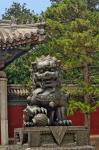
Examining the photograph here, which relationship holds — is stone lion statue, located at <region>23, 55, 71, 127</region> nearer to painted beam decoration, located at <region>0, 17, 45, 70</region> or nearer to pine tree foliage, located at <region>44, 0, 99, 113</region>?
pine tree foliage, located at <region>44, 0, 99, 113</region>

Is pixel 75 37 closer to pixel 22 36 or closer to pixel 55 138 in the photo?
pixel 22 36

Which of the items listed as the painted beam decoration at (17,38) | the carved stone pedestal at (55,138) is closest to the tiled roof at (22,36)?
the painted beam decoration at (17,38)

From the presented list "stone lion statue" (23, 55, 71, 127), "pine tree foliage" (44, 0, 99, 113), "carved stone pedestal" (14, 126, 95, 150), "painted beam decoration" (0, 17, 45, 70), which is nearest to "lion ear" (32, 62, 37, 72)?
"stone lion statue" (23, 55, 71, 127)

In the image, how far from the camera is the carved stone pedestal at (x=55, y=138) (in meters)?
7.74

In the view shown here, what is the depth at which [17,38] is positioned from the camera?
1670 centimetres

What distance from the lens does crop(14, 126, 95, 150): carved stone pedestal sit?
7738 millimetres

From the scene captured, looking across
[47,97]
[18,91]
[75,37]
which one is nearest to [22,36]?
[75,37]

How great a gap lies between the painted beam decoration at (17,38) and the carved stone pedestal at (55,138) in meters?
8.61

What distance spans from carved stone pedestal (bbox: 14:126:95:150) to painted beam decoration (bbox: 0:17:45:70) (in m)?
8.61

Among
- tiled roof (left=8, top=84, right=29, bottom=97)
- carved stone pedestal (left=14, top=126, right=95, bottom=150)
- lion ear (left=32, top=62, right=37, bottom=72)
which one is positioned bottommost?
tiled roof (left=8, top=84, right=29, bottom=97)

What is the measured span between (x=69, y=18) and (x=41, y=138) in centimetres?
943

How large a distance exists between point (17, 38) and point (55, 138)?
915 centimetres

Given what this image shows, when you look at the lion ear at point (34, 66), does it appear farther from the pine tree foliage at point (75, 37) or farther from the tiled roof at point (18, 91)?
the tiled roof at point (18, 91)

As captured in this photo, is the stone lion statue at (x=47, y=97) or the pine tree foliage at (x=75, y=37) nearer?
the stone lion statue at (x=47, y=97)
